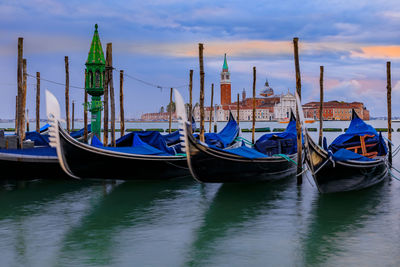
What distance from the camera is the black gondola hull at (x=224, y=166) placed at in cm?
866

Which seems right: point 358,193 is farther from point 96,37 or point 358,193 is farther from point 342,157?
point 96,37

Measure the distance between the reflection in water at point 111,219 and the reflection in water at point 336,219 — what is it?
2.64m

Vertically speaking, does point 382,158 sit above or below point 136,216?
above

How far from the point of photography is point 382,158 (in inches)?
431

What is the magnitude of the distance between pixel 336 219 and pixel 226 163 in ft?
8.16

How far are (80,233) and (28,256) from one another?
1108 millimetres

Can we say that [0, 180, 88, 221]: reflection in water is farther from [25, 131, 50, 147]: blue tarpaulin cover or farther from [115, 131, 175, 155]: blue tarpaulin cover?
[25, 131, 50, 147]: blue tarpaulin cover

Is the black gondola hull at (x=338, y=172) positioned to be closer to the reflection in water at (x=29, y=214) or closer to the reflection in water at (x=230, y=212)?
the reflection in water at (x=230, y=212)

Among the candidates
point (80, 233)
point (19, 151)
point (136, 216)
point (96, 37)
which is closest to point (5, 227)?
point (80, 233)

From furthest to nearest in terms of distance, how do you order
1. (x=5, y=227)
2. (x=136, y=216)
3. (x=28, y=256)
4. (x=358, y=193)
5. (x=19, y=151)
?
1. (x=19, y=151)
2. (x=358, y=193)
3. (x=136, y=216)
4. (x=5, y=227)
5. (x=28, y=256)

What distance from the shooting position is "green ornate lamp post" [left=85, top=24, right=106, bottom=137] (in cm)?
1836

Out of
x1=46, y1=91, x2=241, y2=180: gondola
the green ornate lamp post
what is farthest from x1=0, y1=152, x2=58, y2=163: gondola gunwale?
the green ornate lamp post

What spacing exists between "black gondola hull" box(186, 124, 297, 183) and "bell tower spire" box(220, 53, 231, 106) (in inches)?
4719

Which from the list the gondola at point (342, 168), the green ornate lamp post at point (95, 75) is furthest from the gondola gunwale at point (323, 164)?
the green ornate lamp post at point (95, 75)
